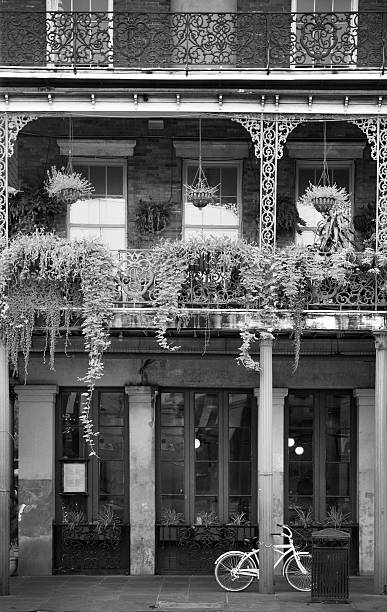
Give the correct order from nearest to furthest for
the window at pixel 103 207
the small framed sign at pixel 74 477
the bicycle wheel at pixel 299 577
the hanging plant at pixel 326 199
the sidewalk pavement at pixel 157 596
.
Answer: the sidewalk pavement at pixel 157 596 → the bicycle wheel at pixel 299 577 → the hanging plant at pixel 326 199 → the small framed sign at pixel 74 477 → the window at pixel 103 207

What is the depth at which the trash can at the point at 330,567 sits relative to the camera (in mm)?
14602

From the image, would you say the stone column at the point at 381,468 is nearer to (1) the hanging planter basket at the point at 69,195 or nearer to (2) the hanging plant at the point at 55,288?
(2) the hanging plant at the point at 55,288

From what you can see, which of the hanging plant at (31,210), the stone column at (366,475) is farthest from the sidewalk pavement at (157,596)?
the hanging plant at (31,210)

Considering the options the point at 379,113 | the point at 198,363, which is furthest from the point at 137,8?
the point at 198,363

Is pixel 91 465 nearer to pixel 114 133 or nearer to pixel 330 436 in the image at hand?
pixel 330 436

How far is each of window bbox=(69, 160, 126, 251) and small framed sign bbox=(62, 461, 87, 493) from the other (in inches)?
143

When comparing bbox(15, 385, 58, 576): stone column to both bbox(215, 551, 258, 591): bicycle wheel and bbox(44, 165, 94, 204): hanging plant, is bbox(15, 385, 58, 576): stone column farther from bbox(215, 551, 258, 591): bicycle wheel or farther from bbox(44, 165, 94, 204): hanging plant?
bbox(44, 165, 94, 204): hanging plant

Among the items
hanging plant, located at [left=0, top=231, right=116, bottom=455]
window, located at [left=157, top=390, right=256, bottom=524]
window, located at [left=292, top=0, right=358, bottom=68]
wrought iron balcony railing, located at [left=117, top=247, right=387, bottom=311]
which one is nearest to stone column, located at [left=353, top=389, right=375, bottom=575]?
window, located at [left=157, top=390, right=256, bottom=524]

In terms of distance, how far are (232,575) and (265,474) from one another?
5.13 feet

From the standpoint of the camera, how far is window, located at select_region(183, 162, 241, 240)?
18.0m

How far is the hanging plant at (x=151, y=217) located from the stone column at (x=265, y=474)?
315 cm

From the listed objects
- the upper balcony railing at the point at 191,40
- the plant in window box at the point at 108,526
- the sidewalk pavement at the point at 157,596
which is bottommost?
the sidewalk pavement at the point at 157,596

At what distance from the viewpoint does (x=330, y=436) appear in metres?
18.0

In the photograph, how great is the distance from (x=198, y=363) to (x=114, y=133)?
13.3 ft
